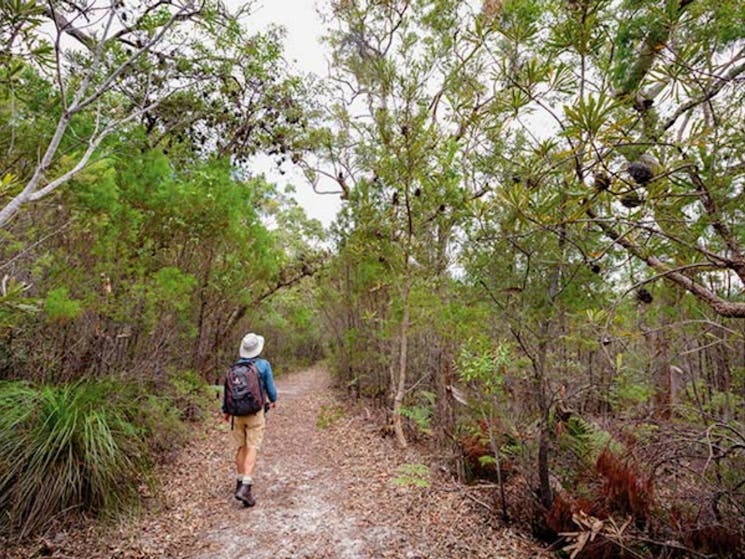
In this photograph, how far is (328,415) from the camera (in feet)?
24.0

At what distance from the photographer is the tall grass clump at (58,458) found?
2697 mm

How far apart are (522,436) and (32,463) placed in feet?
13.1

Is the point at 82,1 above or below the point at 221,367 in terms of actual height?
above

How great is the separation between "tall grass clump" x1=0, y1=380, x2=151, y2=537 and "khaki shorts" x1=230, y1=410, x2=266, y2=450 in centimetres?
86

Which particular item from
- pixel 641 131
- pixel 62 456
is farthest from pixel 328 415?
pixel 641 131

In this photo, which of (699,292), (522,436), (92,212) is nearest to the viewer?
(699,292)

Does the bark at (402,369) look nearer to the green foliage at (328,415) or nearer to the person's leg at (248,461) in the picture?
the green foliage at (328,415)

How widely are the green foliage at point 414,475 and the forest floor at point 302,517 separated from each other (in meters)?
0.06

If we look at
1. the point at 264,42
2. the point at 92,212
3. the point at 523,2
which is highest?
the point at 264,42

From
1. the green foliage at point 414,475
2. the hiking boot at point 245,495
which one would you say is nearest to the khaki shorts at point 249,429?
the hiking boot at point 245,495

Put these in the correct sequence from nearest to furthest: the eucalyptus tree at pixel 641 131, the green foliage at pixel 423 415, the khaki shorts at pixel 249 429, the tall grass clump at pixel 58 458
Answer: the eucalyptus tree at pixel 641 131, the tall grass clump at pixel 58 458, the khaki shorts at pixel 249 429, the green foliage at pixel 423 415

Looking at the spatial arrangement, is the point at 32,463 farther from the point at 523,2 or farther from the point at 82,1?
the point at 523,2

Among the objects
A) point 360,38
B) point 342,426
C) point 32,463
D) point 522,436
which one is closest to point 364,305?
point 342,426

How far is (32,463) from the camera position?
2.76 meters
